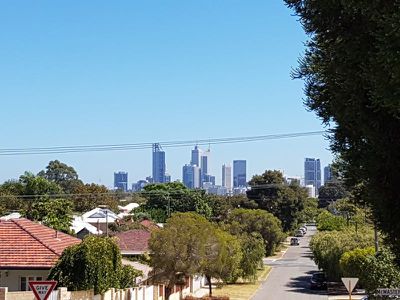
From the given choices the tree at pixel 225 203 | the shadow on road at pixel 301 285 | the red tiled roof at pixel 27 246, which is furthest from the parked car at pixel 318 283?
the tree at pixel 225 203

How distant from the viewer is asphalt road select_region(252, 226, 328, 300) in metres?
46.4

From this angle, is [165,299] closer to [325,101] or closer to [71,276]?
[71,276]

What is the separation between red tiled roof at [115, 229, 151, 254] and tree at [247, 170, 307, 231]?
4911 centimetres

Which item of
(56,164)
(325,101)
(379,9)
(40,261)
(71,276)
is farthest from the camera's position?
(56,164)

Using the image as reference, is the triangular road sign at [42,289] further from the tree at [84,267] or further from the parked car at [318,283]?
the parked car at [318,283]

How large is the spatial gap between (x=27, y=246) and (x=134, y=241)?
26190mm

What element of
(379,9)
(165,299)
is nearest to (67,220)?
(165,299)

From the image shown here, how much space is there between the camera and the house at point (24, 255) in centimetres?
3077

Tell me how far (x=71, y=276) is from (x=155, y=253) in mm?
12023

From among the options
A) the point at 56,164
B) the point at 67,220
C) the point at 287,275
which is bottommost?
the point at 287,275

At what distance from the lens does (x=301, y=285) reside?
180ft

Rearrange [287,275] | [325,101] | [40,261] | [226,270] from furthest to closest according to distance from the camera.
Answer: [287,275], [226,270], [40,261], [325,101]

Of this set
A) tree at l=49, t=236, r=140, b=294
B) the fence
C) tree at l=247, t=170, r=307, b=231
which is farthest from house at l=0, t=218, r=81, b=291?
tree at l=247, t=170, r=307, b=231

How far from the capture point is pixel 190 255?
3753 cm
